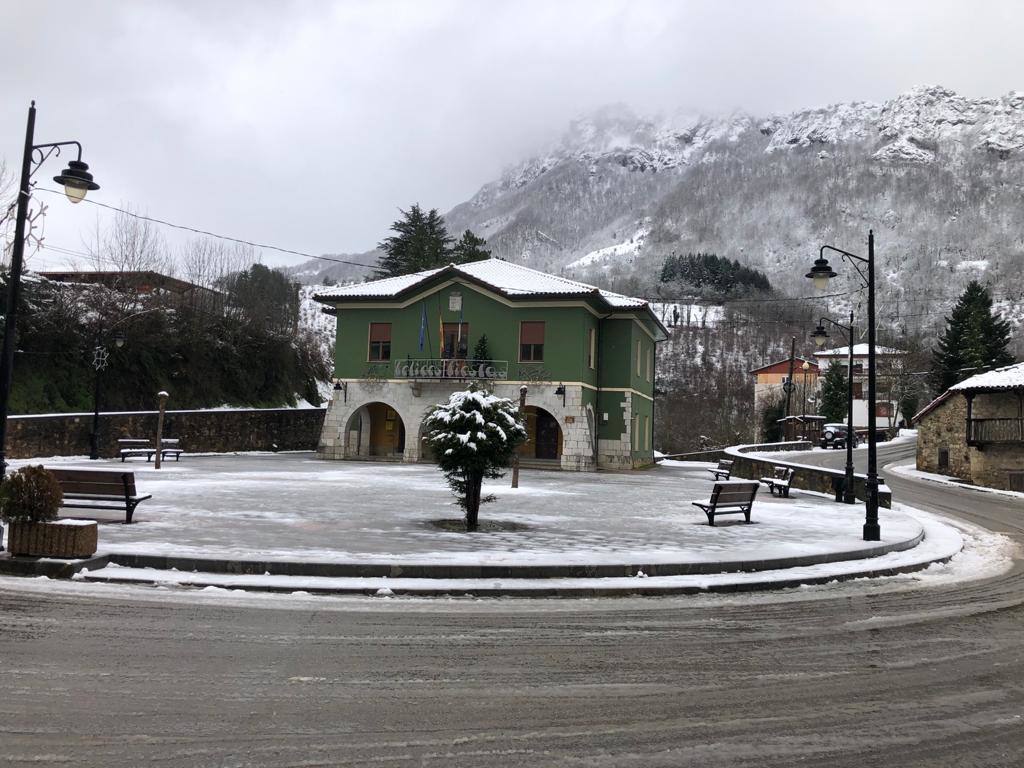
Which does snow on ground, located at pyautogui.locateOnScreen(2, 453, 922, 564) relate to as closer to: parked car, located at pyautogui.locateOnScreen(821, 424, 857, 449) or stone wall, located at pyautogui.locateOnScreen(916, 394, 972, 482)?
stone wall, located at pyautogui.locateOnScreen(916, 394, 972, 482)

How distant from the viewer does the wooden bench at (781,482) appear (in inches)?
881

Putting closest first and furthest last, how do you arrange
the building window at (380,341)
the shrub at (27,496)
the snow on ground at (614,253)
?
the shrub at (27,496) < the building window at (380,341) < the snow on ground at (614,253)

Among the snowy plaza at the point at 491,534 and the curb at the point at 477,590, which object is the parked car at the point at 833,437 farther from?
the curb at the point at 477,590

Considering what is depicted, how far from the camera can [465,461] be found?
12.5 m

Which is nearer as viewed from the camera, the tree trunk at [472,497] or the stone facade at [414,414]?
the tree trunk at [472,497]

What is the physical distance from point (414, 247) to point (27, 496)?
2115 inches

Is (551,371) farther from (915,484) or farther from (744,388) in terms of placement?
(744,388)

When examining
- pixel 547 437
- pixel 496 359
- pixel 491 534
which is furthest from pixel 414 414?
pixel 491 534

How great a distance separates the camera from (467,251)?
204 feet

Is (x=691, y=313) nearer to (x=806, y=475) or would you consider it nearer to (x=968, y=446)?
(x=968, y=446)

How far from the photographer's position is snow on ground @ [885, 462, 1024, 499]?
103 ft

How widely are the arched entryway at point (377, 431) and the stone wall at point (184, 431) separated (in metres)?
5.05

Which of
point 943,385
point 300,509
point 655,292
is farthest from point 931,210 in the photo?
point 300,509

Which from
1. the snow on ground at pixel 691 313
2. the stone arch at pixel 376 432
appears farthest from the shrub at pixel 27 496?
the snow on ground at pixel 691 313
